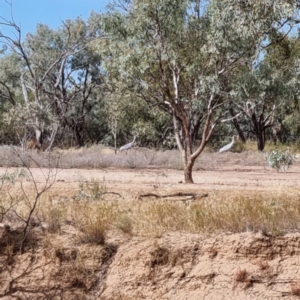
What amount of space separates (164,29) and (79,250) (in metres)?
8.86

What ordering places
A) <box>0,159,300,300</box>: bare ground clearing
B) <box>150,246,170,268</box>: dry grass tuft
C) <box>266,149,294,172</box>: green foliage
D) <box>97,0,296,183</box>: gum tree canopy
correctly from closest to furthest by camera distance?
1. <box>0,159,300,300</box>: bare ground clearing
2. <box>150,246,170,268</box>: dry grass tuft
3. <box>266,149,294,172</box>: green foliage
4. <box>97,0,296,183</box>: gum tree canopy

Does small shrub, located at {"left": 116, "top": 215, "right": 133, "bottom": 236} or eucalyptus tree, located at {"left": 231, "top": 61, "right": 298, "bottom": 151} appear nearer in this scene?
small shrub, located at {"left": 116, "top": 215, "right": 133, "bottom": 236}

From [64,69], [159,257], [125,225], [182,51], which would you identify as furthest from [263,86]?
[64,69]

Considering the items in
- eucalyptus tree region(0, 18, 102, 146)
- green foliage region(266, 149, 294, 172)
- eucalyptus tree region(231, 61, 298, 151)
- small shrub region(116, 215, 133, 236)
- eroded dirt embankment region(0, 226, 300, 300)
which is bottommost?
eroded dirt embankment region(0, 226, 300, 300)

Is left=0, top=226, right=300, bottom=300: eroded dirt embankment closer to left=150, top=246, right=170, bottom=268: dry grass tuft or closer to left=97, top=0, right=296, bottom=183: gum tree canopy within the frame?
left=150, top=246, right=170, bottom=268: dry grass tuft

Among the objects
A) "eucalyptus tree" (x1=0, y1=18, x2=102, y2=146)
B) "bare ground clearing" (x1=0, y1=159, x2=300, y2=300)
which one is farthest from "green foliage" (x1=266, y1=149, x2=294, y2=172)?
"eucalyptus tree" (x1=0, y1=18, x2=102, y2=146)

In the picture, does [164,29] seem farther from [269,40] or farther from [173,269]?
[173,269]

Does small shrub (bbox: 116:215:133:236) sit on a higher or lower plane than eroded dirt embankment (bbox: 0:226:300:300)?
higher

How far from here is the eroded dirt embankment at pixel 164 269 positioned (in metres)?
6.81

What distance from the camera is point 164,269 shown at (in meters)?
7.04

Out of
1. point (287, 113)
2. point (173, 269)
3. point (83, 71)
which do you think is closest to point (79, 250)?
point (173, 269)

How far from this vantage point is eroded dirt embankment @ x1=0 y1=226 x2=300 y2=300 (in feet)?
22.3

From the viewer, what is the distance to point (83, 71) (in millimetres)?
38438

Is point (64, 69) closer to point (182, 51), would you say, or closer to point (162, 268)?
point (182, 51)
